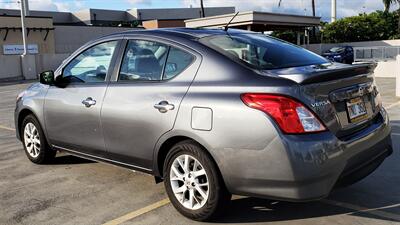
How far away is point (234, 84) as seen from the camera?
418 centimetres

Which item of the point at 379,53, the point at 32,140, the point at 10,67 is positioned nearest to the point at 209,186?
the point at 32,140

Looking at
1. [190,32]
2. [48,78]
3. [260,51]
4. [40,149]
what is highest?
[190,32]

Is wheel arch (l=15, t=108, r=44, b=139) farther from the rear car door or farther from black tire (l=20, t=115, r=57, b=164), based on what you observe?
the rear car door

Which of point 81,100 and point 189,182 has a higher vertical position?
point 81,100

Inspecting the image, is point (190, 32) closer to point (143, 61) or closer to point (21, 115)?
point (143, 61)

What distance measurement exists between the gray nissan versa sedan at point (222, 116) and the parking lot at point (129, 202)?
0.37m

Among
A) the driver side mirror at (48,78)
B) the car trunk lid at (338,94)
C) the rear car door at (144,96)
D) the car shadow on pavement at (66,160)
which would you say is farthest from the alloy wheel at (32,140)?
the car trunk lid at (338,94)

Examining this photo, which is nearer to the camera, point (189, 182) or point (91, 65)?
point (189, 182)

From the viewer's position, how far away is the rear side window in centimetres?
467

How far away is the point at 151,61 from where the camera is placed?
4918 mm

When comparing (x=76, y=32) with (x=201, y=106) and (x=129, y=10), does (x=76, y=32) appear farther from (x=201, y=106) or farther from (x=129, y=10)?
(x=201, y=106)

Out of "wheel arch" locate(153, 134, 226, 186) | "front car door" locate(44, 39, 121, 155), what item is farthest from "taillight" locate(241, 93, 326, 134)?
"front car door" locate(44, 39, 121, 155)

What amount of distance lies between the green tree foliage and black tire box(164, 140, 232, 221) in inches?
1854

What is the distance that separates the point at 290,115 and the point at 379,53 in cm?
2760
